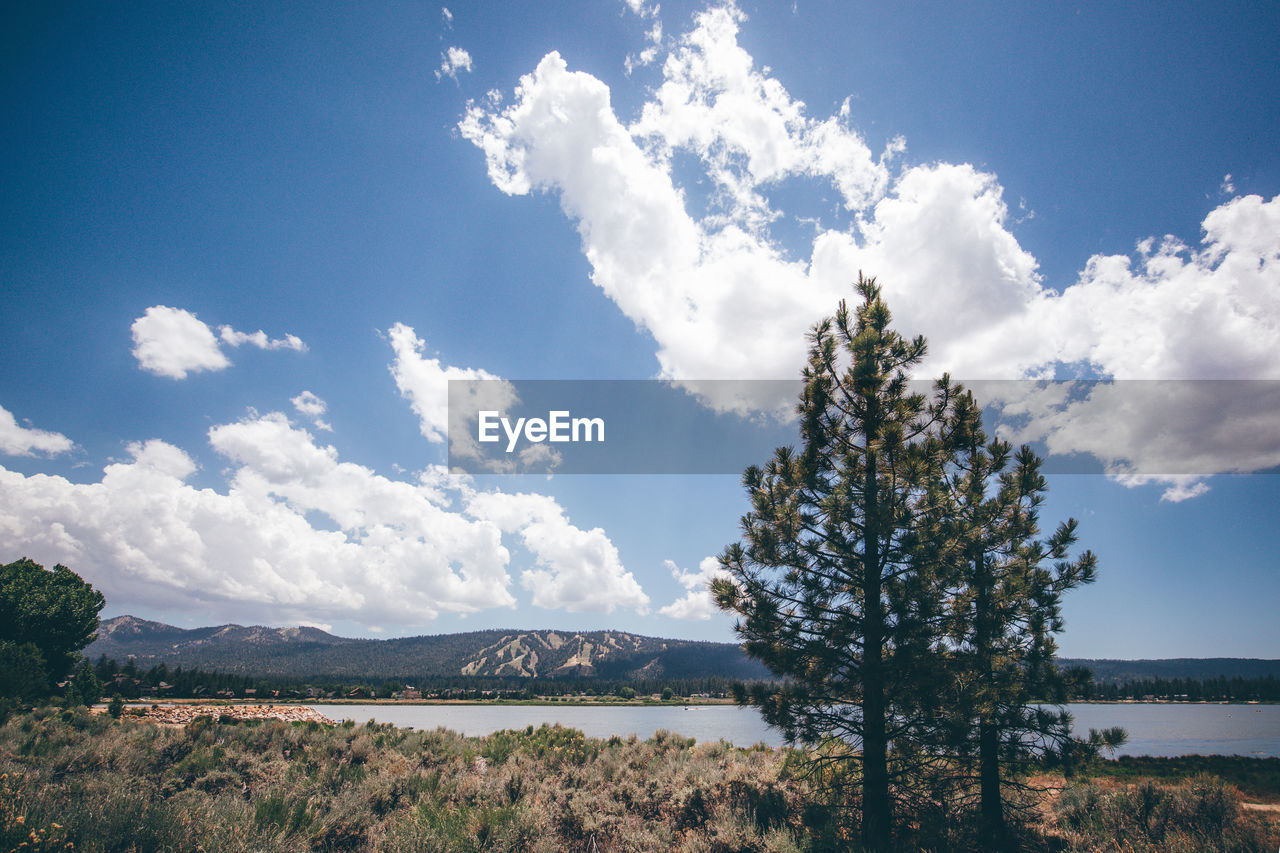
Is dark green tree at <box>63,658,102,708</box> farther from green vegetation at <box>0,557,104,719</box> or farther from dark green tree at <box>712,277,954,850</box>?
dark green tree at <box>712,277,954,850</box>

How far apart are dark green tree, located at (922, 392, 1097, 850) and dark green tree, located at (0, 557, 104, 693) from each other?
51.9 metres

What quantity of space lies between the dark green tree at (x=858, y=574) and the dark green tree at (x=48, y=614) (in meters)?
49.1

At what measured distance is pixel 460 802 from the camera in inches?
411

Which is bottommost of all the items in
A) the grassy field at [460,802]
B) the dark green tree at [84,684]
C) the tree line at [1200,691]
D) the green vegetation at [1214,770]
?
the tree line at [1200,691]

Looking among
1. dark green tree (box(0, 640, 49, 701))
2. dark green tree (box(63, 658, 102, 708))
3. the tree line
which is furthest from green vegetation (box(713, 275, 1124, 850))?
the tree line

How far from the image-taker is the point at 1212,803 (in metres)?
10.6

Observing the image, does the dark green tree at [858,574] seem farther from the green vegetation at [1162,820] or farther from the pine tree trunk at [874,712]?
the green vegetation at [1162,820]

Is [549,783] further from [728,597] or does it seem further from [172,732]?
[172,732]

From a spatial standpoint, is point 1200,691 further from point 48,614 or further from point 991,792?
point 48,614

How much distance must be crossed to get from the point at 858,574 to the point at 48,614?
186 feet

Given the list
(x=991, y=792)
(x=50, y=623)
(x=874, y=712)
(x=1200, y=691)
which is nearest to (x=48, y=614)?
(x=50, y=623)

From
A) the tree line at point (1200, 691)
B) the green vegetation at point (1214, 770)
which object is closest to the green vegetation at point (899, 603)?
the green vegetation at point (1214, 770)

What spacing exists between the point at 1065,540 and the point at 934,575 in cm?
387

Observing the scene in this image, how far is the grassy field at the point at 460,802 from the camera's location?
22.5 feet
